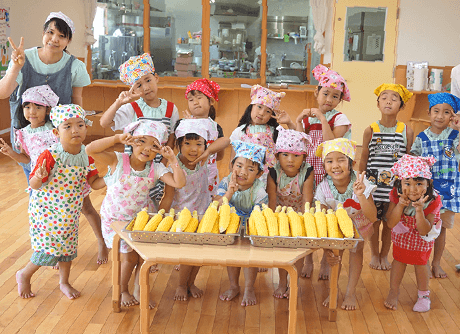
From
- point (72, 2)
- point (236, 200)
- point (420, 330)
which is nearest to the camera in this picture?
point (420, 330)

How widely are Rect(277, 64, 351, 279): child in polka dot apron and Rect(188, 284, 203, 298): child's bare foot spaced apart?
79 cm

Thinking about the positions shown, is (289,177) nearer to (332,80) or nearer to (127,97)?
(332,80)

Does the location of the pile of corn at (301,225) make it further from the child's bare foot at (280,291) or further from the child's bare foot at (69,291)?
the child's bare foot at (69,291)

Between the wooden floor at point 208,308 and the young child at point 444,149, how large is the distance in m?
0.64

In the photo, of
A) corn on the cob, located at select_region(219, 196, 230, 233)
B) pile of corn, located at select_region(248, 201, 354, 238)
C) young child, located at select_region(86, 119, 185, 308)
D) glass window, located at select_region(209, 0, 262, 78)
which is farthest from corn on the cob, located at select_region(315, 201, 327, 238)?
glass window, located at select_region(209, 0, 262, 78)

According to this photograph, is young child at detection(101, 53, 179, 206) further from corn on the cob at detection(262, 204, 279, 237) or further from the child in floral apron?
corn on the cob at detection(262, 204, 279, 237)

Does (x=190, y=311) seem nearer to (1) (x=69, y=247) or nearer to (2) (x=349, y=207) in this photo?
(1) (x=69, y=247)

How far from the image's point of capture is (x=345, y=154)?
290 cm

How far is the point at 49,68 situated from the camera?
327cm

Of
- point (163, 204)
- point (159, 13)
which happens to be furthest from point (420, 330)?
point (159, 13)

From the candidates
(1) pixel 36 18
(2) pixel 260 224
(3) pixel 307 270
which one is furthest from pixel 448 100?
(1) pixel 36 18

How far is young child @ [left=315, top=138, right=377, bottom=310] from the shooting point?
114 inches

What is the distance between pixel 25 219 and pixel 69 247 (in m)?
1.67

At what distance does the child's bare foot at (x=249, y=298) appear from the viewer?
301 centimetres
